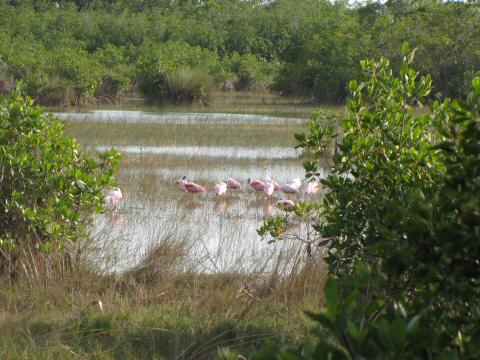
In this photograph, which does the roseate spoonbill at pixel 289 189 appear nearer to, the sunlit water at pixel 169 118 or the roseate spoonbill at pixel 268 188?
the roseate spoonbill at pixel 268 188

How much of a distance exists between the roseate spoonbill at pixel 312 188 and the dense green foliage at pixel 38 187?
167 inches

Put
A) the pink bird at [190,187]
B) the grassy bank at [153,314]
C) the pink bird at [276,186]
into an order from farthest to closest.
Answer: the pink bird at [276,186]
the pink bird at [190,187]
the grassy bank at [153,314]

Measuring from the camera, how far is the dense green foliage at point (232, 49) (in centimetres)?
2419

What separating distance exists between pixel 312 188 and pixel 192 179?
1.92 metres

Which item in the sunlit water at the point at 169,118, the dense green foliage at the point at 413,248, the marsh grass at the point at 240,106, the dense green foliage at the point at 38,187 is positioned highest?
the dense green foliage at the point at 413,248

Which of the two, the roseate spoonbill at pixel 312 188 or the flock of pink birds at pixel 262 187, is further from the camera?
the roseate spoonbill at pixel 312 188

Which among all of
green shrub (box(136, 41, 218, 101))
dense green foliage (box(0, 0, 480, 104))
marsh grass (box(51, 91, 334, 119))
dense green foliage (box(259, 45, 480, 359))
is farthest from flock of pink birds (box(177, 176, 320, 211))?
green shrub (box(136, 41, 218, 101))

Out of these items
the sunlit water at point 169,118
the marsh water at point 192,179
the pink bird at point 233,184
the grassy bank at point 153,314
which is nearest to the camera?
the grassy bank at point 153,314

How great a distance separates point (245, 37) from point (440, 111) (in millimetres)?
34953

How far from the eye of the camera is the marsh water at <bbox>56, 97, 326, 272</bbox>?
642 cm

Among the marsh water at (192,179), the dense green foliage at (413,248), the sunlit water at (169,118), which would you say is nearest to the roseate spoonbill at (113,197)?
the marsh water at (192,179)

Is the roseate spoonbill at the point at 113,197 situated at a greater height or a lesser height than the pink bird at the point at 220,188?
greater

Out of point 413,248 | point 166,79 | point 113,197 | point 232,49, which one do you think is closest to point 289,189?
point 113,197

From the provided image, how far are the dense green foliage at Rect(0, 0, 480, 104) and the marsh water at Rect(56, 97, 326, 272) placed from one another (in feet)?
9.87
